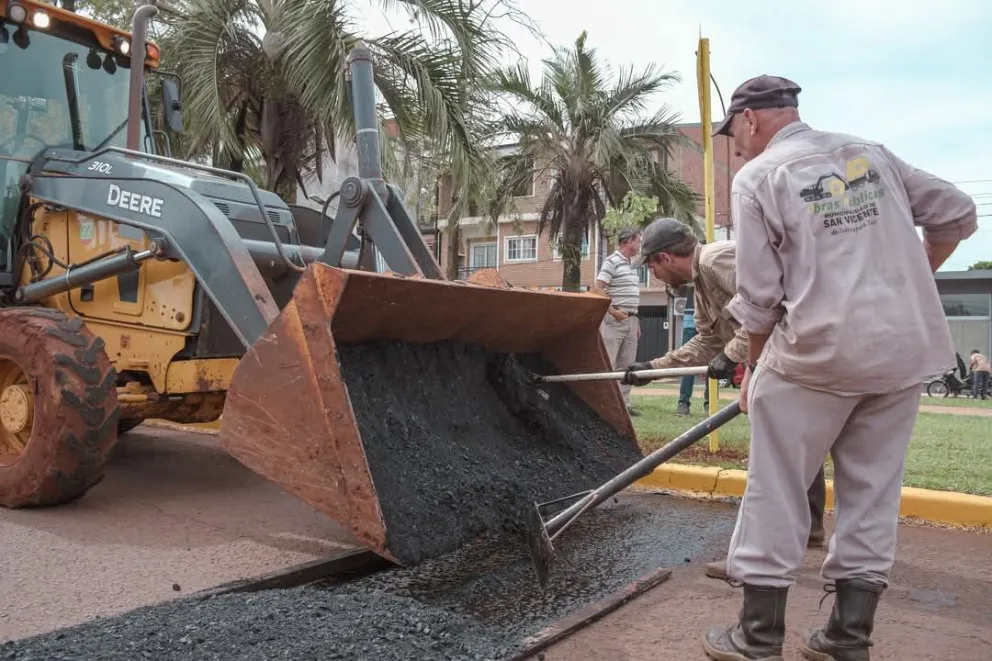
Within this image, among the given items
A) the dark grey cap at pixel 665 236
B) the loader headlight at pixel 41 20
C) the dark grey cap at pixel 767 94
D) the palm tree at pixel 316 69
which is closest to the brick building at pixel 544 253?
the palm tree at pixel 316 69

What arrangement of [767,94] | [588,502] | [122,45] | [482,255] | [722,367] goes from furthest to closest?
1. [482,255]
2. [122,45]
3. [722,367]
4. [588,502]
5. [767,94]

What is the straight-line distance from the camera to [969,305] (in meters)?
28.5

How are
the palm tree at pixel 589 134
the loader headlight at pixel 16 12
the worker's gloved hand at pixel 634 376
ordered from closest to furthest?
the worker's gloved hand at pixel 634 376
the loader headlight at pixel 16 12
the palm tree at pixel 589 134

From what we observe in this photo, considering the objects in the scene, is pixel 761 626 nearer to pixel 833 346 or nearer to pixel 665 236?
pixel 833 346

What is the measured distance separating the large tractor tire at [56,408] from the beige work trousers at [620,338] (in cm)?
466

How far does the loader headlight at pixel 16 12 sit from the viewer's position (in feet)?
17.9

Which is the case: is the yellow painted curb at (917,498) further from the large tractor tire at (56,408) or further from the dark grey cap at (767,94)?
the large tractor tire at (56,408)

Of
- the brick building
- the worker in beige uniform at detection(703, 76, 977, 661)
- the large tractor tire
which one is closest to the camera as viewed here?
the worker in beige uniform at detection(703, 76, 977, 661)

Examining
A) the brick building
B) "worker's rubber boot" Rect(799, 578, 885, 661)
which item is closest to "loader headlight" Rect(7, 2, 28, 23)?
"worker's rubber boot" Rect(799, 578, 885, 661)

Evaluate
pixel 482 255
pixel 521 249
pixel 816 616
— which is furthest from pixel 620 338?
pixel 482 255

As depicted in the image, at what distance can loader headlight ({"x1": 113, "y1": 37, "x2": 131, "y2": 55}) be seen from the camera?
6.17 m

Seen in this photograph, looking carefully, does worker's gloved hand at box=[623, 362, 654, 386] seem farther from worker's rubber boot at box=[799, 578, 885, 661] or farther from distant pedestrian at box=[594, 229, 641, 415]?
distant pedestrian at box=[594, 229, 641, 415]

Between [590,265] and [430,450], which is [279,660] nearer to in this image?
[430,450]

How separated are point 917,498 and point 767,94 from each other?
3177 mm
